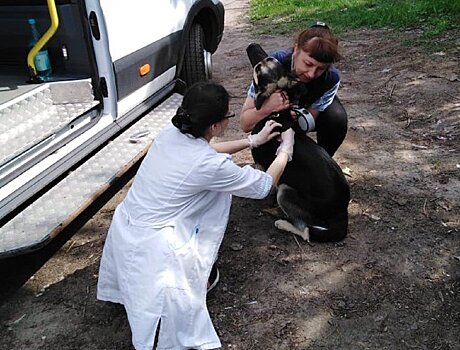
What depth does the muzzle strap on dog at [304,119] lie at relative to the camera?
305cm

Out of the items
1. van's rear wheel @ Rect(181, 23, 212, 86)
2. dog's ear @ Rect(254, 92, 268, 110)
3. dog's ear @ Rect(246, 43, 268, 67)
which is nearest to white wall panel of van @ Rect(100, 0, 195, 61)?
van's rear wheel @ Rect(181, 23, 212, 86)

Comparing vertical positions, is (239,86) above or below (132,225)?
below

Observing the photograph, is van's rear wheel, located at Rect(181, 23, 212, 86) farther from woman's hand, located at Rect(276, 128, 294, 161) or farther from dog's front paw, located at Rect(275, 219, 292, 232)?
woman's hand, located at Rect(276, 128, 294, 161)

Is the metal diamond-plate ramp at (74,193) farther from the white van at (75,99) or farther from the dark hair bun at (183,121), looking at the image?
the dark hair bun at (183,121)

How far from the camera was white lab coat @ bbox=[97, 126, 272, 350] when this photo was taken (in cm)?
231

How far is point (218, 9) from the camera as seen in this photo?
5109 mm

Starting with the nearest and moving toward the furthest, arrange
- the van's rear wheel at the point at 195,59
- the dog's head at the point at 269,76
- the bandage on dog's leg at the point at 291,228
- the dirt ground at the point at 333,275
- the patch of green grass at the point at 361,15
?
1. the dirt ground at the point at 333,275
2. the dog's head at the point at 269,76
3. the bandage on dog's leg at the point at 291,228
4. the van's rear wheel at the point at 195,59
5. the patch of green grass at the point at 361,15

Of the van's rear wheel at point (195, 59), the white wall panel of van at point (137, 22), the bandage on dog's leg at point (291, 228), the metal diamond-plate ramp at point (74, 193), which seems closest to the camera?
the metal diamond-plate ramp at point (74, 193)

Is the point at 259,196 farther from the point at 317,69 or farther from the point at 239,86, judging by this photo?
the point at 239,86

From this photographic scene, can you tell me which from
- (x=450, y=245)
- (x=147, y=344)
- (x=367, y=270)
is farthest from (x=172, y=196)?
(x=450, y=245)

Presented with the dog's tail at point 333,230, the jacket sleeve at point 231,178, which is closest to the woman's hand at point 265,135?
the jacket sleeve at point 231,178

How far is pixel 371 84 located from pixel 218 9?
162 cm

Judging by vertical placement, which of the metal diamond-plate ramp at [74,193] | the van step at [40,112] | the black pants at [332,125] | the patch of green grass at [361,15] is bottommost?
the patch of green grass at [361,15]

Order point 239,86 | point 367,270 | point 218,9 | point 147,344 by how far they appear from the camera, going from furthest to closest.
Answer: point 239,86 → point 218,9 → point 367,270 → point 147,344
